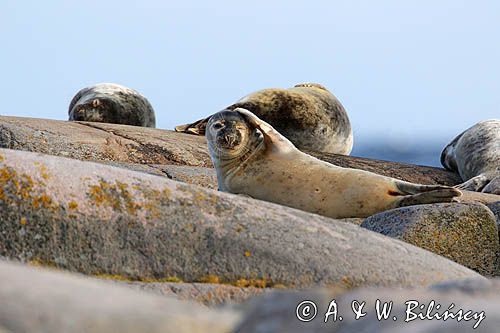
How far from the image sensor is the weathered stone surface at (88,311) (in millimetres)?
1340

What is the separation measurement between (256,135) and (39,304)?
5103 millimetres

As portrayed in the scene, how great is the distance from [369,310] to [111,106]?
12.0 metres

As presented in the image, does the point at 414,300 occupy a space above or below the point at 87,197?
above

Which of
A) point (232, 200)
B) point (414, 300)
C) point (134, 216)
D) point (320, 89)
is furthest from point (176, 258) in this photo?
point (320, 89)

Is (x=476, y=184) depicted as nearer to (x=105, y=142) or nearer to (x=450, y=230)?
(x=105, y=142)

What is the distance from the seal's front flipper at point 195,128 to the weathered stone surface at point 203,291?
833 cm

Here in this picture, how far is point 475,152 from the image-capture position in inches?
493

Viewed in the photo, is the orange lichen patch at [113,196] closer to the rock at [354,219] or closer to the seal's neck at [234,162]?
the rock at [354,219]

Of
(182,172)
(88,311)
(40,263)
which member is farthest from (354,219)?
(88,311)

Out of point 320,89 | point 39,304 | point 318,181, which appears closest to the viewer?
point 39,304

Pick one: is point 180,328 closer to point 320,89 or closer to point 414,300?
point 414,300

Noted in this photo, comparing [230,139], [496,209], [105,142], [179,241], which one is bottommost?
[105,142]

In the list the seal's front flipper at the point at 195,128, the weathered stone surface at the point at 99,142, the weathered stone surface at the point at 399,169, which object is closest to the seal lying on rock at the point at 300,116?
the seal's front flipper at the point at 195,128

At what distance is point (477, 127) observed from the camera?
1323 cm
